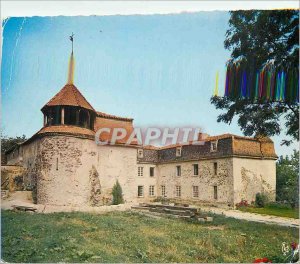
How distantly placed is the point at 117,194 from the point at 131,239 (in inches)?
30.6

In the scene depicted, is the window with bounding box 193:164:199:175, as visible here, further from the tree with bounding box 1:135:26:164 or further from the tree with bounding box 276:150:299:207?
the tree with bounding box 1:135:26:164

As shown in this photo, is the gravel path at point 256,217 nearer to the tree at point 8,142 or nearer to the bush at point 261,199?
the bush at point 261,199

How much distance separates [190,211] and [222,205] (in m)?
0.49

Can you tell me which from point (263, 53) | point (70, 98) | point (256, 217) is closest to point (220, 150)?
point (256, 217)

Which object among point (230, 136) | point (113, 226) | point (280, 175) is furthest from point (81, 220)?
point (280, 175)

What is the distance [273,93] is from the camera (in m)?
4.27

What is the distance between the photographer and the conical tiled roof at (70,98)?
4.58 m

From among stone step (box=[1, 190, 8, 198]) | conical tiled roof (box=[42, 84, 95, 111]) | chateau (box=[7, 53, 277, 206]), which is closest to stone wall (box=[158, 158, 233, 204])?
chateau (box=[7, 53, 277, 206])

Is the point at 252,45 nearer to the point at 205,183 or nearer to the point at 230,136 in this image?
the point at 230,136

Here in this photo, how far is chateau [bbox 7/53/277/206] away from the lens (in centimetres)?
461

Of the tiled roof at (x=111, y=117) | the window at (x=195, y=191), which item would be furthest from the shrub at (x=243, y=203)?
the tiled roof at (x=111, y=117)

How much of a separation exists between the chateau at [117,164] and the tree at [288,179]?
0.13m

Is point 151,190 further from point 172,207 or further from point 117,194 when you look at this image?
point 117,194

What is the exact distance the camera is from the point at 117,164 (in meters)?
4.83
